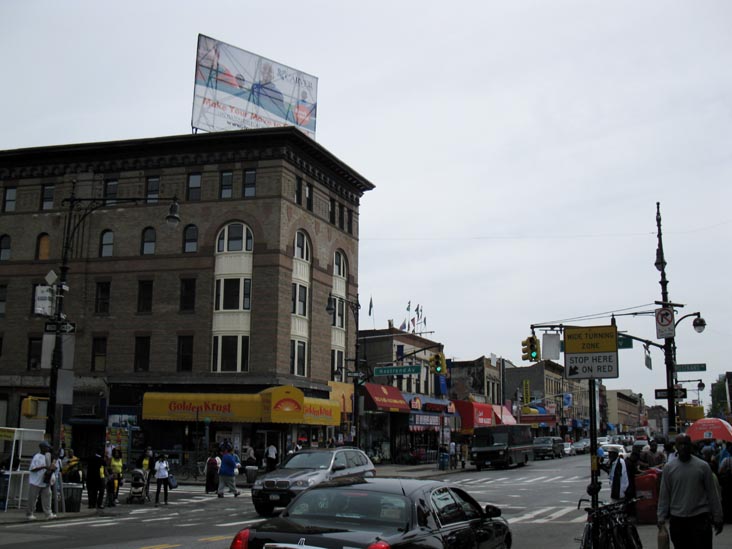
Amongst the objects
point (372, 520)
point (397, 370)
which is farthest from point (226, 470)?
point (372, 520)

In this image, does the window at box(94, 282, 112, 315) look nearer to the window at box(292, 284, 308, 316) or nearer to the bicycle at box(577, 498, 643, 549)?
the window at box(292, 284, 308, 316)

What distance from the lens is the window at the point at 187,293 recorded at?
1665 inches

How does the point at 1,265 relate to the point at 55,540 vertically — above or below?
above

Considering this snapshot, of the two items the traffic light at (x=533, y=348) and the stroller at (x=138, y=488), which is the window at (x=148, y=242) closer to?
the stroller at (x=138, y=488)

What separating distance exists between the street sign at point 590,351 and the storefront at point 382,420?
3457cm

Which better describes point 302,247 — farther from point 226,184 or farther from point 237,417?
point 237,417

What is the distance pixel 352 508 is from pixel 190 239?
37.1 m

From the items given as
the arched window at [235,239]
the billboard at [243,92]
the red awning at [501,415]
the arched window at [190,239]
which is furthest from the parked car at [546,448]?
the arched window at [190,239]

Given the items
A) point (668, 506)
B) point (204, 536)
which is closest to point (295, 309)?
point (204, 536)

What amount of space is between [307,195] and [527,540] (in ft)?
106

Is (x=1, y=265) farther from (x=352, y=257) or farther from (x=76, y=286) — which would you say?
(x=352, y=257)

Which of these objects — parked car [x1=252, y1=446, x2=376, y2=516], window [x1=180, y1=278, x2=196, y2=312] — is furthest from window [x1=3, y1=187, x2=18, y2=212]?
parked car [x1=252, y1=446, x2=376, y2=516]

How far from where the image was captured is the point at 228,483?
27141 mm

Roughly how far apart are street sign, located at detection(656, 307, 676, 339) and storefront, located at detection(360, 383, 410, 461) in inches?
914
